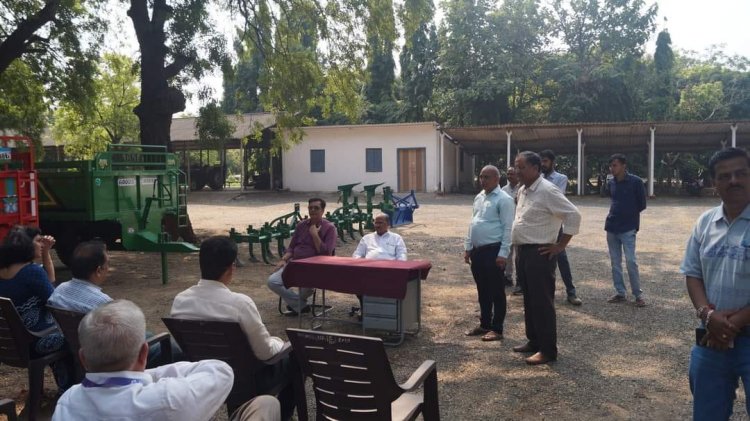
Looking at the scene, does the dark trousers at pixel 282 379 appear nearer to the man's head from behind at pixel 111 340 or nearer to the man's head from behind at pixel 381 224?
the man's head from behind at pixel 111 340

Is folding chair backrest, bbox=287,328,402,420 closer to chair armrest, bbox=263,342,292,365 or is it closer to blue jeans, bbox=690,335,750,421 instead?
chair armrest, bbox=263,342,292,365

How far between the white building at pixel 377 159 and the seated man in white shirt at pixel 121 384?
77.2 ft

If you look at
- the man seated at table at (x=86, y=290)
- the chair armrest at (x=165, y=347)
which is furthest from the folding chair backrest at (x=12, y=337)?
the chair armrest at (x=165, y=347)

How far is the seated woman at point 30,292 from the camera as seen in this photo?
143 inches

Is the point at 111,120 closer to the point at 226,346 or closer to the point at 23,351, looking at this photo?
the point at 23,351

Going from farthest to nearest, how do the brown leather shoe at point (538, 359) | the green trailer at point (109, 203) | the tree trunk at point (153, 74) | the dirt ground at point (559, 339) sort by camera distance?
the tree trunk at point (153, 74) → the green trailer at point (109, 203) → the brown leather shoe at point (538, 359) → the dirt ground at point (559, 339)

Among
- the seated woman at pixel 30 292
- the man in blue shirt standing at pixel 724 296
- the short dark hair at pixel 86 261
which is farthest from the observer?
the seated woman at pixel 30 292

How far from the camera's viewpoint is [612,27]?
31.5 metres

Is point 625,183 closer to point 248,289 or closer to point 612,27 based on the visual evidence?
point 248,289

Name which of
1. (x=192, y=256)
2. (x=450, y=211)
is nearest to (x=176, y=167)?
(x=192, y=256)

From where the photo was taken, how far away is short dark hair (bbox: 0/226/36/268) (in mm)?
3732

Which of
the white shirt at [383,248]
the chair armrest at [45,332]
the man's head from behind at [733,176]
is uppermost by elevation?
the man's head from behind at [733,176]

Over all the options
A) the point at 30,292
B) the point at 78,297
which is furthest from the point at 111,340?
the point at 30,292

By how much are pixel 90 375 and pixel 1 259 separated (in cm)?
246
